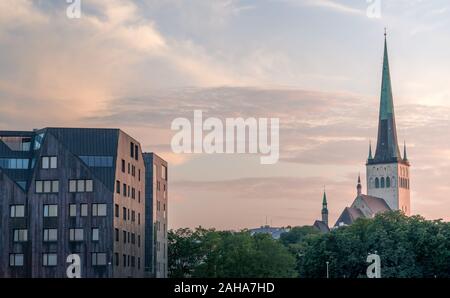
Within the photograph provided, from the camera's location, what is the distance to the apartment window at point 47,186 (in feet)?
408

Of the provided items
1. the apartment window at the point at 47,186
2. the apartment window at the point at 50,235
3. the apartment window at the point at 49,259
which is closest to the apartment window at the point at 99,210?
the apartment window at the point at 50,235

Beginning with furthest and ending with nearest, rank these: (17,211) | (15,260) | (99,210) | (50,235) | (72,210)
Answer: (17,211) < (72,210) < (99,210) < (15,260) < (50,235)

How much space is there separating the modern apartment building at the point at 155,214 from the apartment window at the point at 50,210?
974 inches

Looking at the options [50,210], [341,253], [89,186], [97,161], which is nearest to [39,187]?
[50,210]

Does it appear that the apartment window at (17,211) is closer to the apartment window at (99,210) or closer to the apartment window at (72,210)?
the apartment window at (72,210)

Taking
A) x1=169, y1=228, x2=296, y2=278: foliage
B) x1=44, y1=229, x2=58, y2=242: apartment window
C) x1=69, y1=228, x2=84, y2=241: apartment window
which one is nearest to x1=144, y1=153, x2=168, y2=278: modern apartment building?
x1=169, y1=228, x2=296, y2=278: foliage

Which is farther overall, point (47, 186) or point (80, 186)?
point (47, 186)

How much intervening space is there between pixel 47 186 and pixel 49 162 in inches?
120

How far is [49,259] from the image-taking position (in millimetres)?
121688

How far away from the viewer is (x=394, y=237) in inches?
5261

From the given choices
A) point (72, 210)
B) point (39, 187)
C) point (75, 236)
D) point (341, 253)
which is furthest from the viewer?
point (341, 253)

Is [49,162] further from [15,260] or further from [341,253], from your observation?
[341,253]
